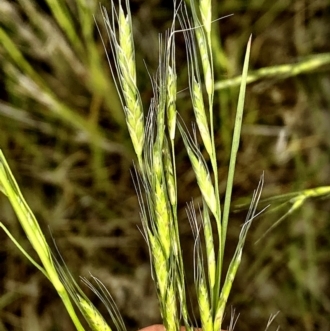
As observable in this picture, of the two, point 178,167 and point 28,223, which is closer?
point 28,223

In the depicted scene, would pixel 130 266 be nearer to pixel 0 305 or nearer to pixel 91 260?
pixel 91 260

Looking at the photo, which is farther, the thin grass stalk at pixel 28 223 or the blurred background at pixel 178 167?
the blurred background at pixel 178 167

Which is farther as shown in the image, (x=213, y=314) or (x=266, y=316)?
(x=266, y=316)

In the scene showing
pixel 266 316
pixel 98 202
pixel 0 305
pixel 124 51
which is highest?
pixel 124 51

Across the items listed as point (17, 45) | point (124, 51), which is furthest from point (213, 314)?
point (17, 45)

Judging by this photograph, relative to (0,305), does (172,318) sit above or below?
above

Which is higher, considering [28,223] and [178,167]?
[28,223]

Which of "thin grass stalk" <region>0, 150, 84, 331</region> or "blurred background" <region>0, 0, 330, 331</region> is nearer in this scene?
"thin grass stalk" <region>0, 150, 84, 331</region>
